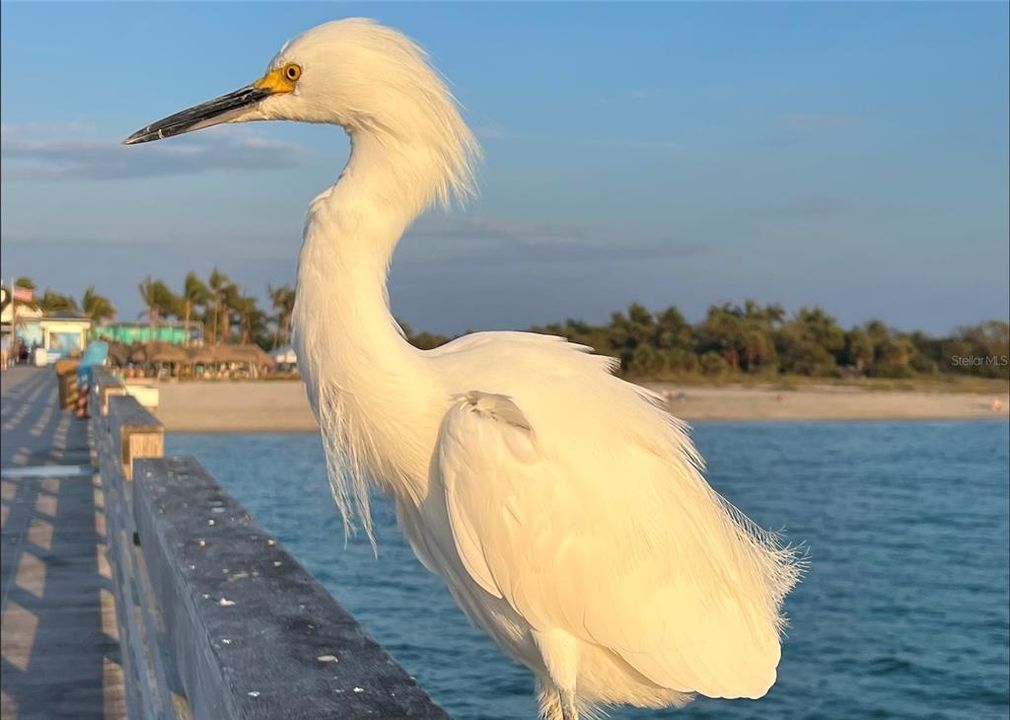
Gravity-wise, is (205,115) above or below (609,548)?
above

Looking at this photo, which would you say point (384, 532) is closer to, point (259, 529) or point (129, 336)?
point (259, 529)

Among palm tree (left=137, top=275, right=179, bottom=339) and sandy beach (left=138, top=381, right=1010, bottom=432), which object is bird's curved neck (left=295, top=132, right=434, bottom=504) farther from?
palm tree (left=137, top=275, right=179, bottom=339)

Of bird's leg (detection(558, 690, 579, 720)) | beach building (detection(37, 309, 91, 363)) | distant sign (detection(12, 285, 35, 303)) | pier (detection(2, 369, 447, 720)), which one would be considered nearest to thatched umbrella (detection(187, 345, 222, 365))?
beach building (detection(37, 309, 91, 363))

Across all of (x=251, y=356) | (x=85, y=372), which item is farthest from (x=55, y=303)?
(x=85, y=372)

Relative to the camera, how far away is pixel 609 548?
9.11 ft

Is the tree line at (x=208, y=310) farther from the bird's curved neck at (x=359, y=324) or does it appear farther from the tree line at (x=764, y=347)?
the bird's curved neck at (x=359, y=324)

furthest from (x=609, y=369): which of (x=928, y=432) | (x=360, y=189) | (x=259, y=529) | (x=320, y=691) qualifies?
(x=928, y=432)

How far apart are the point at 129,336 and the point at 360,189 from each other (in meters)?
81.1

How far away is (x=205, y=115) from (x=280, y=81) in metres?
0.24

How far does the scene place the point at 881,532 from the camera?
66.6ft

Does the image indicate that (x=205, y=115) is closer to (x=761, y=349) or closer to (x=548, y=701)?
(x=548, y=701)

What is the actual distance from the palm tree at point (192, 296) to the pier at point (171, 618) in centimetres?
7332

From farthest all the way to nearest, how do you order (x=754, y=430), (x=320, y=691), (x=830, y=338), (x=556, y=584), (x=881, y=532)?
(x=830, y=338) < (x=754, y=430) < (x=881, y=532) < (x=556, y=584) < (x=320, y=691)

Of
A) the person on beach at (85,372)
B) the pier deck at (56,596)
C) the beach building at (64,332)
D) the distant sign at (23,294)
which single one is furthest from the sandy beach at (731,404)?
the pier deck at (56,596)
